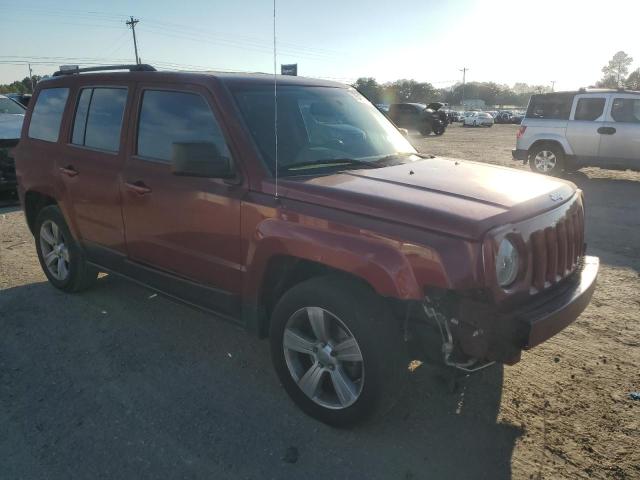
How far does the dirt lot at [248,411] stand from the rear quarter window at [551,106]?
8953mm

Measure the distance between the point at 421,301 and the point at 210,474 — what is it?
55.4 inches

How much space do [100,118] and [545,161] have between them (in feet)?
36.9

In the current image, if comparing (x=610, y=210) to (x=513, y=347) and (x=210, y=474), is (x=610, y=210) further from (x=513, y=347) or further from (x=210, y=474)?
(x=210, y=474)

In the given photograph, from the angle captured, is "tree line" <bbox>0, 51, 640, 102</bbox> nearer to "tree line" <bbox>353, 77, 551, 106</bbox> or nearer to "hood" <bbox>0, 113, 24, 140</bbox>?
"tree line" <bbox>353, 77, 551, 106</bbox>

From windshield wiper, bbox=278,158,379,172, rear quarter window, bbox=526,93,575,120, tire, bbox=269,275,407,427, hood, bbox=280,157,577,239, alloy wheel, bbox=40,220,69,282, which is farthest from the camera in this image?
rear quarter window, bbox=526,93,575,120

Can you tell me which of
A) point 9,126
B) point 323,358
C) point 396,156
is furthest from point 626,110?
point 9,126

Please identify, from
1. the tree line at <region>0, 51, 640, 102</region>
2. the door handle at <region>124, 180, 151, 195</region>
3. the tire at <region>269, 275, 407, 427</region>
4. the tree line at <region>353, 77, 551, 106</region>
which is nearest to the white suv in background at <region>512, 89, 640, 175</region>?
the tire at <region>269, 275, 407, 427</region>

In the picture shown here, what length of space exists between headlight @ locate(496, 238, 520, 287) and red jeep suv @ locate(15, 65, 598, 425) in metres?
0.01

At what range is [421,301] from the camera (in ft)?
8.42

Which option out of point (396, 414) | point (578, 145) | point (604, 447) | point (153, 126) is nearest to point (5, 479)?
point (396, 414)

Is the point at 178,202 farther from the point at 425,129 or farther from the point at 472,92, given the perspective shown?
the point at 472,92

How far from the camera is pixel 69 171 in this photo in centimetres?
448

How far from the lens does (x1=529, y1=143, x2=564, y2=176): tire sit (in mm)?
12469

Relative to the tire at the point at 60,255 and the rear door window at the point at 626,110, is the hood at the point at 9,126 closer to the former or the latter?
the tire at the point at 60,255
